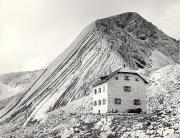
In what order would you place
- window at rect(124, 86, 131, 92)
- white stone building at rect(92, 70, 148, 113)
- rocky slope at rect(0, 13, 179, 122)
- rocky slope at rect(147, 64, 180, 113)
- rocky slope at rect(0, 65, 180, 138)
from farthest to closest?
rocky slope at rect(0, 13, 179, 122) < rocky slope at rect(147, 64, 180, 113) < window at rect(124, 86, 131, 92) < white stone building at rect(92, 70, 148, 113) < rocky slope at rect(0, 65, 180, 138)

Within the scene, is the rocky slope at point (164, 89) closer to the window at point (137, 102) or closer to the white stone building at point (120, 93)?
the window at point (137, 102)

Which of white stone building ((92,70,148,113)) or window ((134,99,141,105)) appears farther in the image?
window ((134,99,141,105))

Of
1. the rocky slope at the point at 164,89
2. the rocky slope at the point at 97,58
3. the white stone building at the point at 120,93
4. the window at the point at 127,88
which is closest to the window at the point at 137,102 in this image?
the white stone building at the point at 120,93

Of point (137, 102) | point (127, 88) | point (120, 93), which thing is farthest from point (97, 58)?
point (120, 93)

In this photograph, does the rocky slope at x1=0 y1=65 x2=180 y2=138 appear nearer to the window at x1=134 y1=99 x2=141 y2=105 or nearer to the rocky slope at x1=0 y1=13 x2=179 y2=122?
the window at x1=134 y1=99 x2=141 y2=105

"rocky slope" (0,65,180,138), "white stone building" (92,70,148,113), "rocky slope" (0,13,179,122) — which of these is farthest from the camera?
"rocky slope" (0,13,179,122)

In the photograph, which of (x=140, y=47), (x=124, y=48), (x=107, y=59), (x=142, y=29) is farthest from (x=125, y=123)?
(x=142, y=29)

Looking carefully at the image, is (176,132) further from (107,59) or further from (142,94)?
(107,59)

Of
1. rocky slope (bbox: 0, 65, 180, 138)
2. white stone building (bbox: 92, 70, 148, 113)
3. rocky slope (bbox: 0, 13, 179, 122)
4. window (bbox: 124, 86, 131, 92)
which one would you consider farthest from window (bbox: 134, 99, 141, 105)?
rocky slope (bbox: 0, 13, 179, 122)
